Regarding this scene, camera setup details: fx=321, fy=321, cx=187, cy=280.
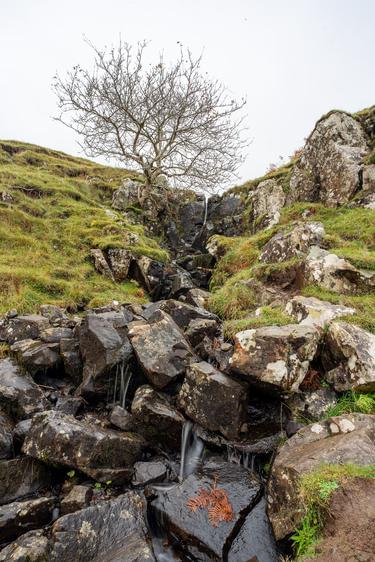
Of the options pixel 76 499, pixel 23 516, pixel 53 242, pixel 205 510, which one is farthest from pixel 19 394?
pixel 53 242

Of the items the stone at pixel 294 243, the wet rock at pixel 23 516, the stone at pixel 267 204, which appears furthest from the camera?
the stone at pixel 267 204

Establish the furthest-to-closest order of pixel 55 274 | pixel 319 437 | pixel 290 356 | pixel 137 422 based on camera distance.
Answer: pixel 55 274
pixel 137 422
pixel 290 356
pixel 319 437

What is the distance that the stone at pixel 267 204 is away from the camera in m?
14.2

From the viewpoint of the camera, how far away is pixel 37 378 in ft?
21.7

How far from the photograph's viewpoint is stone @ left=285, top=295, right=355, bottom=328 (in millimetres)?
6168

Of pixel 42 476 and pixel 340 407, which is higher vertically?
pixel 340 407

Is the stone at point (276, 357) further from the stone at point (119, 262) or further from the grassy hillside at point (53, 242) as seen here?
the stone at point (119, 262)

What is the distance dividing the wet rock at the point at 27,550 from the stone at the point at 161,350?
2.68 meters

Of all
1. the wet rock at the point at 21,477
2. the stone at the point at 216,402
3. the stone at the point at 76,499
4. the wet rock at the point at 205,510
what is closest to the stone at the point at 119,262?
the stone at the point at 216,402

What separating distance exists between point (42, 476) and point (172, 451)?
199 centimetres

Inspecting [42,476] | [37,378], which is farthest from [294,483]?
[37,378]

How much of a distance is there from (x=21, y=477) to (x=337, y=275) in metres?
7.19

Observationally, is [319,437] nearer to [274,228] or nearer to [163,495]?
[163,495]

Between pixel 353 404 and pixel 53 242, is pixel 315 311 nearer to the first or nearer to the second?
pixel 353 404
